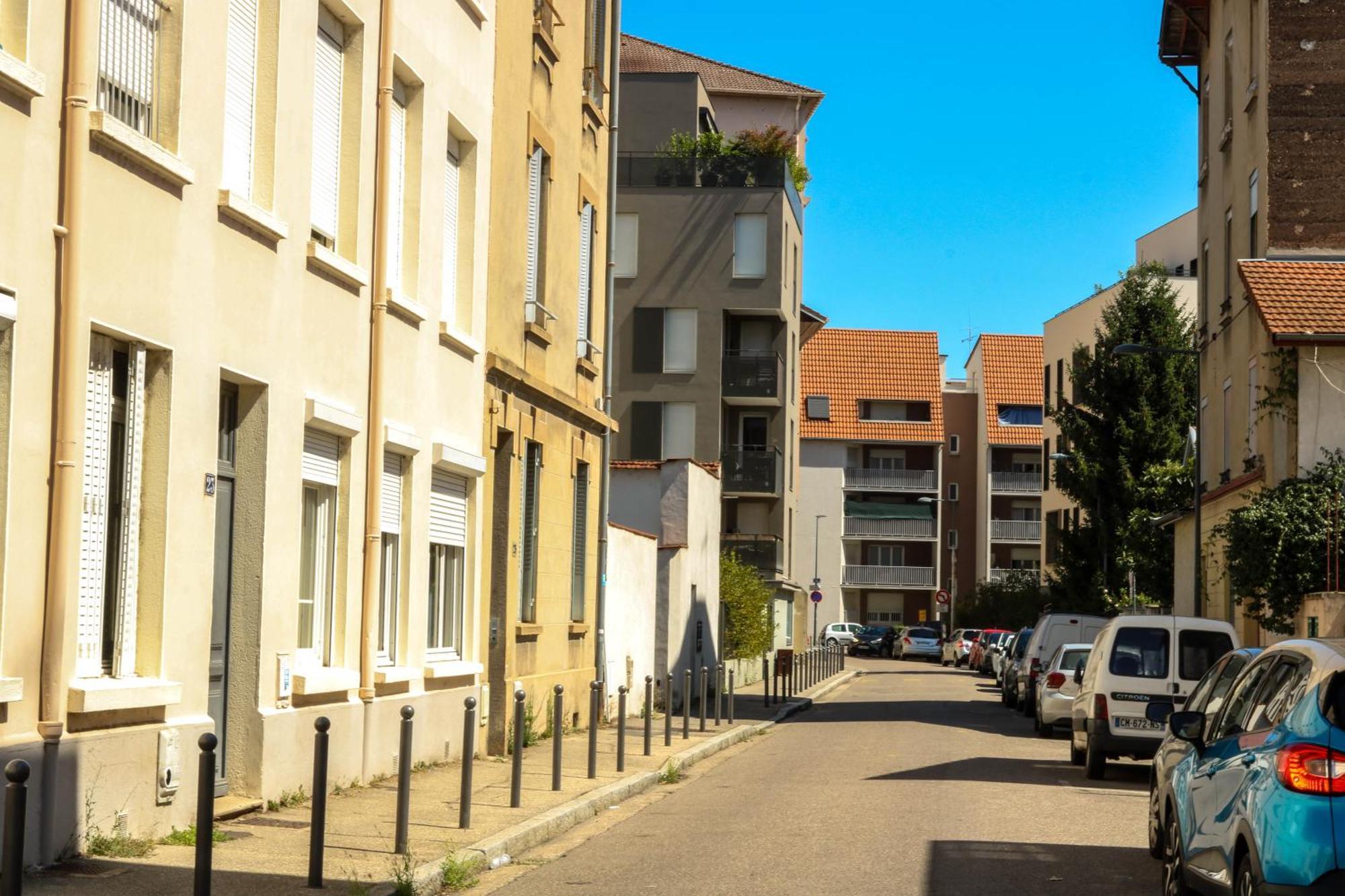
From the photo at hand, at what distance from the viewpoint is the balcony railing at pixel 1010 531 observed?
307ft

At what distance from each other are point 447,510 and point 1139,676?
771 centimetres

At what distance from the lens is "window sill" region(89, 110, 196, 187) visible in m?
10.2

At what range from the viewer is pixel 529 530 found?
21000 mm

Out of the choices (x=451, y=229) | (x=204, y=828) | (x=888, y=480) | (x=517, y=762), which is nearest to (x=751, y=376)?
(x=451, y=229)

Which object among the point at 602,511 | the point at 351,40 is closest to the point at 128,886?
the point at 351,40

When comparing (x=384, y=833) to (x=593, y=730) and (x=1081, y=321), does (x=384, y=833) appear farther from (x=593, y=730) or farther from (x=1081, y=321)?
(x=1081, y=321)

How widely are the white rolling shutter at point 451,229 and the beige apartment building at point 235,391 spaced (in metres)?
0.04

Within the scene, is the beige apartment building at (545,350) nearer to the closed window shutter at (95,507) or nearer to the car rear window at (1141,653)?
the car rear window at (1141,653)

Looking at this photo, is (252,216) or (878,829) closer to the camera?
(252,216)

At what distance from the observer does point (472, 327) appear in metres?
18.7

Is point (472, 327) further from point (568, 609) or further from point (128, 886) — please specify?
point (128, 886)

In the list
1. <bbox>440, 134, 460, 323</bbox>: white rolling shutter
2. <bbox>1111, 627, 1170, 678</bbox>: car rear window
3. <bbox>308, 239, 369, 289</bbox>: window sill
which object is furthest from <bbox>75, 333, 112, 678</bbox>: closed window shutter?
<bbox>1111, 627, 1170, 678</bbox>: car rear window

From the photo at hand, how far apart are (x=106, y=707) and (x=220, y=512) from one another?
9.08 feet

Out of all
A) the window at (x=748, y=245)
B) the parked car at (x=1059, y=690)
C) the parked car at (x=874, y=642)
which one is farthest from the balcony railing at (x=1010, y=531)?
the parked car at (x=1059, y=690)
